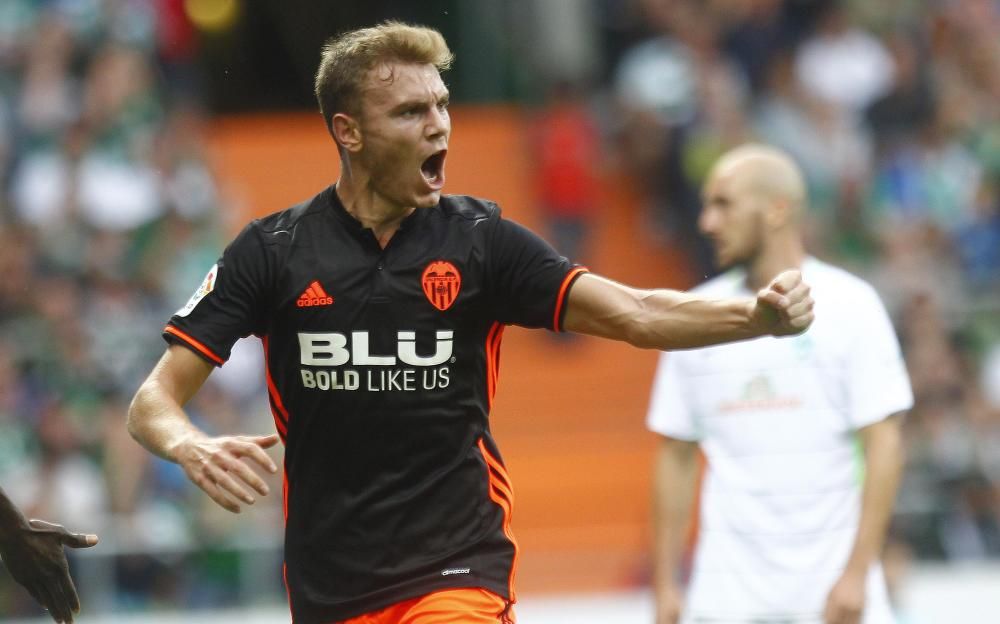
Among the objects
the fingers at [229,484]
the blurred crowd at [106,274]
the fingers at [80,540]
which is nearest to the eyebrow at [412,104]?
the fingers at [229,484]

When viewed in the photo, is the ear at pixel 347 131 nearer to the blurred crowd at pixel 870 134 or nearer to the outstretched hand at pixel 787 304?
the outstretched hand at pixel 787 304

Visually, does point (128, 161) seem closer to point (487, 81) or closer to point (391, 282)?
point (487, 81)

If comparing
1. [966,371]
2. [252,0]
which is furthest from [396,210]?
[252,0]

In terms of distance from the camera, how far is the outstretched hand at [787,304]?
4617mm

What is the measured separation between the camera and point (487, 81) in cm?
1617

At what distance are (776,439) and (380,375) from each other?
73.7 inches

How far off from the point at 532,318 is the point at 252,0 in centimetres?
1274

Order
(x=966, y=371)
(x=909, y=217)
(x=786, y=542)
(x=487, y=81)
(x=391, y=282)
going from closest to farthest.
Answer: (x=391, y=282)
(x=786, y=542)
(x=966, y=371)
(x=909, y=217)
(x=487, y=81)

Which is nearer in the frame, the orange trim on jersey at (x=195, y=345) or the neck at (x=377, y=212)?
the orange trim on jersey at (x=195, y=345)

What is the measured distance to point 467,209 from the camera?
16.7ft

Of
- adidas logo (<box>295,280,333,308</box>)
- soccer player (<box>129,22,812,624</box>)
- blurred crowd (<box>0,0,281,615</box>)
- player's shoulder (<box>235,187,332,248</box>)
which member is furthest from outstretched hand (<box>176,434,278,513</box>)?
blurred crowd (<box>0,0,281,615</box>)

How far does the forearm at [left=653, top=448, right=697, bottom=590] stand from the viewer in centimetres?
646

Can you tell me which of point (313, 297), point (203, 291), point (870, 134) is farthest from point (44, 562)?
point (870, 134)

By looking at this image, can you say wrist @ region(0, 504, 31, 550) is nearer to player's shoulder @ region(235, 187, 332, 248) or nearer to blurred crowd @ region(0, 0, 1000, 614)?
player's shoulder @ region(235, 187, 332, 248)
